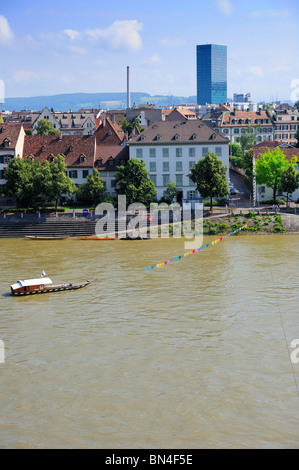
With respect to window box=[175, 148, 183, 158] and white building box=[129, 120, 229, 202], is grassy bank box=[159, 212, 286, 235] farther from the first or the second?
window box=[175, 148, 183, 158]

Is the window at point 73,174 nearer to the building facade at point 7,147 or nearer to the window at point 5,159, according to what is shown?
the building facade at point 7,147

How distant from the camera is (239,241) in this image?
192ft

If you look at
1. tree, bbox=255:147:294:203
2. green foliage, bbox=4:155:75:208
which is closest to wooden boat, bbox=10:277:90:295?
green foliage, bbox=4:155:75:208

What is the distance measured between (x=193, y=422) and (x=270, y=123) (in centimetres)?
11250

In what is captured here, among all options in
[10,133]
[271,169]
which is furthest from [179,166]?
[10,133]

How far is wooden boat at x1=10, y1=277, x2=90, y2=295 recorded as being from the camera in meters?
38.4

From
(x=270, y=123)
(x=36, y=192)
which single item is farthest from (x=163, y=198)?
(x=270, y=123)

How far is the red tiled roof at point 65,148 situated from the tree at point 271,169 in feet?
71.2

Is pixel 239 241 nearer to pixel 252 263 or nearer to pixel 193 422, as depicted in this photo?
pixel 252 263

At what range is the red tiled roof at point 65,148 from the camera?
7738cm

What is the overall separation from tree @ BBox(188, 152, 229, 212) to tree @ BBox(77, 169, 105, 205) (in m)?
11.5

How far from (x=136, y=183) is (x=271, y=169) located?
1744 cm

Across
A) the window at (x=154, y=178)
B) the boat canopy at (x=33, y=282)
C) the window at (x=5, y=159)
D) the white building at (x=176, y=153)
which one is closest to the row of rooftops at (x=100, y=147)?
the white building at (x=176, y=153)

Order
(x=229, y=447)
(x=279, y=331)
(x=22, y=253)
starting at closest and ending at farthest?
(x=229, y=447) < (x=279, y=331) < (x=22, y=253)
